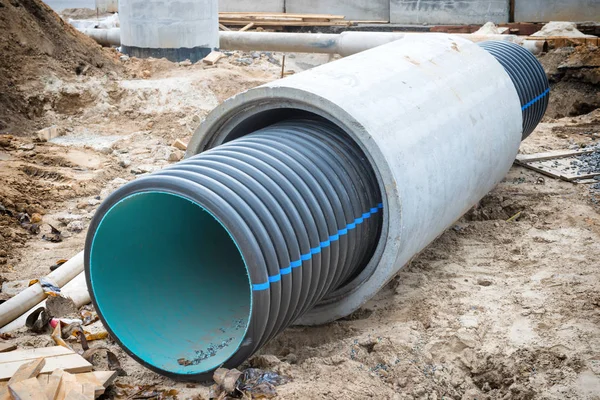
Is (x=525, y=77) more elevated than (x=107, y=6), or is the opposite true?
(x=107, y=6)

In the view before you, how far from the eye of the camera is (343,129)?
4270 mm

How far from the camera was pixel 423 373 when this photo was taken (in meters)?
3.82

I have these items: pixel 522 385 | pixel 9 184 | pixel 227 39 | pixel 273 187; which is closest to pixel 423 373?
pixel 522 385

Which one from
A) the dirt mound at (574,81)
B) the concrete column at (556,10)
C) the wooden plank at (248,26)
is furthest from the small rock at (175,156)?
the concrete column at (556,10)

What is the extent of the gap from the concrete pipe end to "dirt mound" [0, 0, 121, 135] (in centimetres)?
526

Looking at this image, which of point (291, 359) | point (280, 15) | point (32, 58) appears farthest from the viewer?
point (280, 15)

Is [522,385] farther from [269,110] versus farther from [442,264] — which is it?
[269,110]

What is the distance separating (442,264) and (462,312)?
865mm

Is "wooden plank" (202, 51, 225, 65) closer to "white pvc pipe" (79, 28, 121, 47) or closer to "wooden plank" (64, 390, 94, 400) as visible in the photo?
"white pvc pipe" (79, 28, 121, 47)

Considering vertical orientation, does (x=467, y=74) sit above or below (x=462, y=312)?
above

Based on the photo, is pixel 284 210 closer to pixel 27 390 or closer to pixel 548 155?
pixel 27 390

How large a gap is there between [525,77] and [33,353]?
5513 millimetres

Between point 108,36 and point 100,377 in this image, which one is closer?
point 100,377

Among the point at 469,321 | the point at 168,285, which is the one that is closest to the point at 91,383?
the point at 168,285
